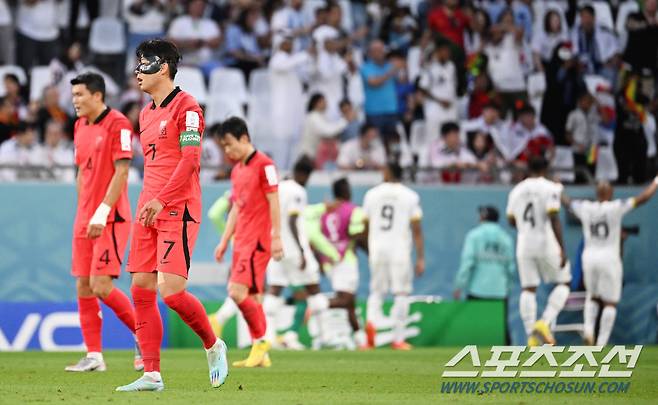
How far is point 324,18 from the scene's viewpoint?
21984 millimetres

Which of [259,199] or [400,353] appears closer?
[259,199]

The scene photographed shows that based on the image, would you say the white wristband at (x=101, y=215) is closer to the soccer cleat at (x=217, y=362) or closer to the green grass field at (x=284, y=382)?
the green grass field at (x=284, y=382)

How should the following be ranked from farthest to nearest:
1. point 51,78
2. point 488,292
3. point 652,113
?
point 652,113
point 51,78
point 488,292

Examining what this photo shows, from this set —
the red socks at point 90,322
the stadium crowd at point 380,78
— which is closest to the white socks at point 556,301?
the stadium crowd at point 380,78

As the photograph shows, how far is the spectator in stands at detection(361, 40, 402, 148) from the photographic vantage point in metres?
21.3

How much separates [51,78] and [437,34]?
674cm

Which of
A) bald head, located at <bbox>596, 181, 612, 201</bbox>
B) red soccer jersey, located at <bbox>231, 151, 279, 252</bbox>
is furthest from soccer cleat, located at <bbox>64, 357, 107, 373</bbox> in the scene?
bald head, located at <bbox>596, 181, 612, 201</bbox>

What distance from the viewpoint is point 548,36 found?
75.5 feet

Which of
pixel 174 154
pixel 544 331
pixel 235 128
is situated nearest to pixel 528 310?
pixel 544 331

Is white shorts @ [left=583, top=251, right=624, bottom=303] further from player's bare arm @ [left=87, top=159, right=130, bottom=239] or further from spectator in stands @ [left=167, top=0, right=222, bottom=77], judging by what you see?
player's bare arm @ [left=87, top=159, right=130, bottom=239]

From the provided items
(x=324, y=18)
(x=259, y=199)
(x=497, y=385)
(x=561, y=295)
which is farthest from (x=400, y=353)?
(x=324, y=18)

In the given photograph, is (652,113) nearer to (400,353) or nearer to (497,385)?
(400,353)

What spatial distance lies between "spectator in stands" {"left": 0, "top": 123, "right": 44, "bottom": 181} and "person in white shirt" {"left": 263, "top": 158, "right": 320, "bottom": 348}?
4.23 metres

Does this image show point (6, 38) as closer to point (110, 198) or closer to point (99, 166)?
point (99, 166)
